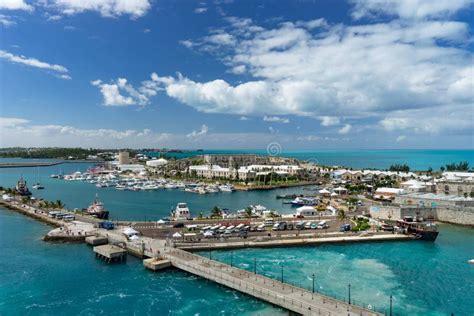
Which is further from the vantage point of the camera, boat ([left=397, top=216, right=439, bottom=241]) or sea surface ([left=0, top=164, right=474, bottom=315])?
boat ([left=397, top=216, right=439, bottom=241])

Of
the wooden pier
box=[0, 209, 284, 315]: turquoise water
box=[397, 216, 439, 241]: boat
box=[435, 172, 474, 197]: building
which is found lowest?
box=[0, 209, 284, 315]: turquoise water

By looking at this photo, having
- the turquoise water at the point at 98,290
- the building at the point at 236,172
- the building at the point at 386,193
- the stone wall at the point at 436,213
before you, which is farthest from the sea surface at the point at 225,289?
the building at the point at 236,172

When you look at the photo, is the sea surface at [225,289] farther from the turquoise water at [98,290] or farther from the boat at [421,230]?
the boat at [421,230]

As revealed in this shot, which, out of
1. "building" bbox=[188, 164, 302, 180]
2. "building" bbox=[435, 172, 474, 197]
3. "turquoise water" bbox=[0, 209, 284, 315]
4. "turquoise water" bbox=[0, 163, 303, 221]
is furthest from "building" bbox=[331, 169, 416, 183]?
"turquoise water" bbox=[0, 209, 284, 315]

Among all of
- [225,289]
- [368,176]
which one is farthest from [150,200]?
[368,176]

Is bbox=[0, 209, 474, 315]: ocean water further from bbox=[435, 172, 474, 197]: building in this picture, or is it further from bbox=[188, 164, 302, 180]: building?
bbox=[188, 164, 302, 180]: building

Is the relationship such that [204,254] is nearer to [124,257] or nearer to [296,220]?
[124,257]

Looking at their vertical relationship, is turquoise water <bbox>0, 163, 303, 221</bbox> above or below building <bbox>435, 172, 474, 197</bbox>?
below
